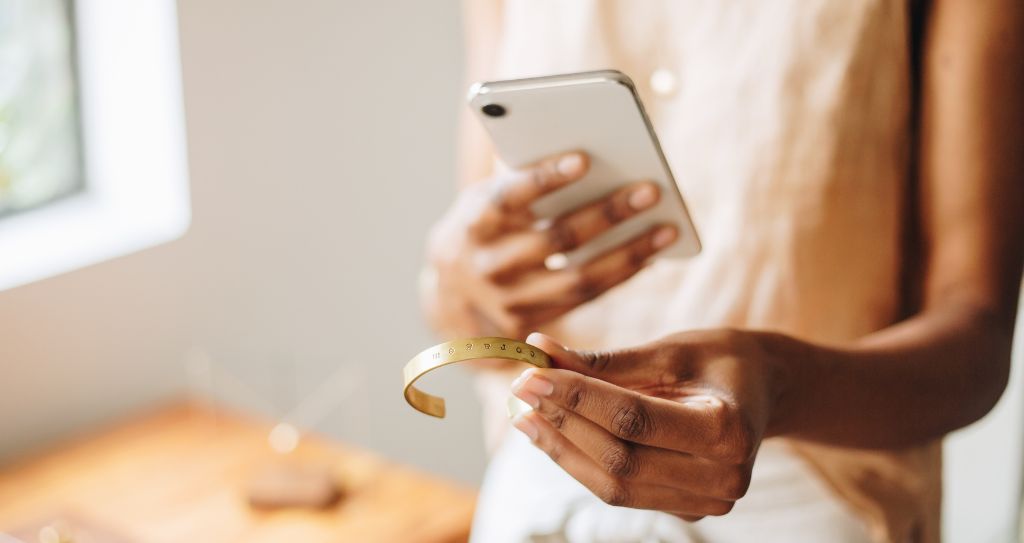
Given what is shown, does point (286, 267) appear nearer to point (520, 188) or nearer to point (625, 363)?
point (520, 188)

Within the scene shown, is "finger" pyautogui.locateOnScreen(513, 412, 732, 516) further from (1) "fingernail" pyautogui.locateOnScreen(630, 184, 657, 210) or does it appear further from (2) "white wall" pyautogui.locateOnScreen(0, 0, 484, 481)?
(2) "white wall" pyautogui.locateOnScreen(0, 0, 484, 481)

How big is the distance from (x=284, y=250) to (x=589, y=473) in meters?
1.24

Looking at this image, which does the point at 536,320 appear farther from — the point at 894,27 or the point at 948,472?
the point at 948,472

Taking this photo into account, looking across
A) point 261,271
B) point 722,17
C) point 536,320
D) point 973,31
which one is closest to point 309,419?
point 261,271

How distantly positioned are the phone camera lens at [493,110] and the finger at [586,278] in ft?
0.54

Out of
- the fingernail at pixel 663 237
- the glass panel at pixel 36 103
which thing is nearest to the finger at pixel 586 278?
the fingernail at pixel 663 237

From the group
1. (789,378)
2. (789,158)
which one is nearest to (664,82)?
(789,158)

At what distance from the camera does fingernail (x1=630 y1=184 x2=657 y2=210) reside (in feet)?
2.65

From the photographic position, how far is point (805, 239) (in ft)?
2.91

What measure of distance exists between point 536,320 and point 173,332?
2.90 ft

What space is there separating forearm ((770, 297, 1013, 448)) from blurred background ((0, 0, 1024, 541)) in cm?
86

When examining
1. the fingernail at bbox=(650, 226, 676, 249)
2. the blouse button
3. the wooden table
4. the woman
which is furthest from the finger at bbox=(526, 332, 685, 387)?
the wooden table

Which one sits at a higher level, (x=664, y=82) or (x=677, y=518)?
(x=664, y=82)

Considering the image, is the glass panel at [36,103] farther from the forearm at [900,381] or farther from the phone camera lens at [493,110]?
the forearm at [900,381]
